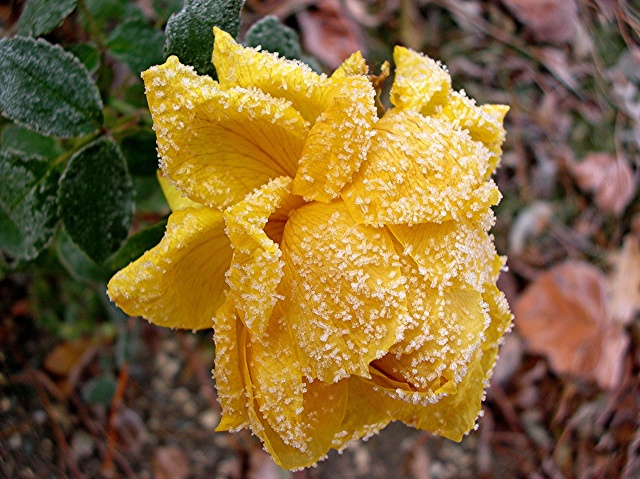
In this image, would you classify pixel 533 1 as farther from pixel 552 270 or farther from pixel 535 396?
pixel 535 396

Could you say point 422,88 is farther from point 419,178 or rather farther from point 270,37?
point 270,37

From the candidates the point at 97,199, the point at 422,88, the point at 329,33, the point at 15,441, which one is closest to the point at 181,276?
the point at 97,199

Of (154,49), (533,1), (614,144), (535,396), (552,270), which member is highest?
(154,49)

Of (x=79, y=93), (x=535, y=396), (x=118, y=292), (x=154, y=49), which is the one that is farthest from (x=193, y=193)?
(x=535, y=396)

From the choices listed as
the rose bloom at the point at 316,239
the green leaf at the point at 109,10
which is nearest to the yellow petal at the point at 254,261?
the rose bloom at the point at 316,239

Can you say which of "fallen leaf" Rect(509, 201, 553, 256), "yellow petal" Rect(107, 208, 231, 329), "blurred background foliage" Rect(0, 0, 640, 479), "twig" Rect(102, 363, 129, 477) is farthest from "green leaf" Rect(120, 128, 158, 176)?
"fallen leaf" Rect(509, 201, 553, 256)

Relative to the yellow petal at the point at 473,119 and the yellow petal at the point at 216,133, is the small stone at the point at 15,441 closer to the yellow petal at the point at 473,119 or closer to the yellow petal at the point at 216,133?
the yellow petal at the point at 216,133
